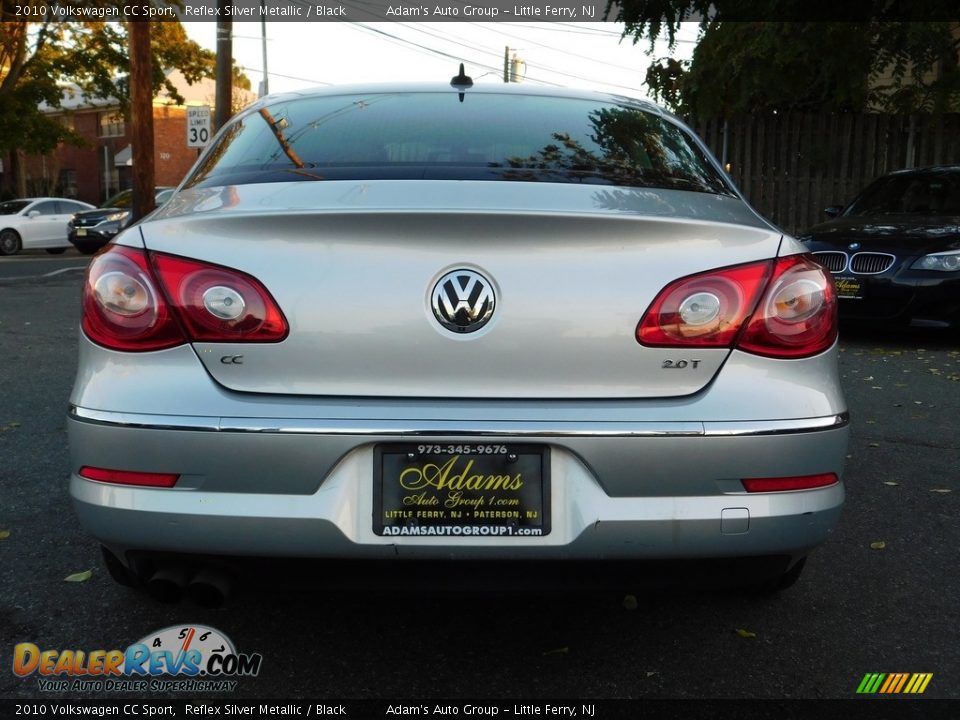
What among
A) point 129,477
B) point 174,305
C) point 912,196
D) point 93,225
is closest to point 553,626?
point 129,477

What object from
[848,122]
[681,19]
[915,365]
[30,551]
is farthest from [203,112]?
[30,551]

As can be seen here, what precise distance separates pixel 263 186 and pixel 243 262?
15.0 inches

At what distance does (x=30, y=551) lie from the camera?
134 inches

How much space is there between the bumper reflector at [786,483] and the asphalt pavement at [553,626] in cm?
30

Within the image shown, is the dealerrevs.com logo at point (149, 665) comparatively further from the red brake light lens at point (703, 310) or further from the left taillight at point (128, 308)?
the red brake light lens at point (703, 310)

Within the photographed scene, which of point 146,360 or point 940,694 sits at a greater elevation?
point 146,360

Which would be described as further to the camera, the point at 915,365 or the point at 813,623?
the point at 915,365

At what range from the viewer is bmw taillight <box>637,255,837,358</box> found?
7.39 ft

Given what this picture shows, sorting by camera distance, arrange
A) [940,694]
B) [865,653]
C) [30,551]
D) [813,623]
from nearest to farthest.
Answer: [940,694], [865,653], [813,623], [30,551]

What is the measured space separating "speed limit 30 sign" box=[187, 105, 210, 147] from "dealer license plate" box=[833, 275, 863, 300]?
1078 cm

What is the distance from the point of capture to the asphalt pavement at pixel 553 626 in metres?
2.50

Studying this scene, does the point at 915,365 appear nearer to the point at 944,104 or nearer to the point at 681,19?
the point at 681,19

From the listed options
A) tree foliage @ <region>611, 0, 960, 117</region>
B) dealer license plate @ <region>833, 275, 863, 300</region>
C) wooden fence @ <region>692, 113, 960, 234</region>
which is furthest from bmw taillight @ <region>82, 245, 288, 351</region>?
wooden fence @ <region>692, 113, 960, 234</region>

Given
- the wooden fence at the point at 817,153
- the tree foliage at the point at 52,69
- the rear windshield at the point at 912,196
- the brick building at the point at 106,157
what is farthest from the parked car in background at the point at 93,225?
the brick building at the point at 106,157
